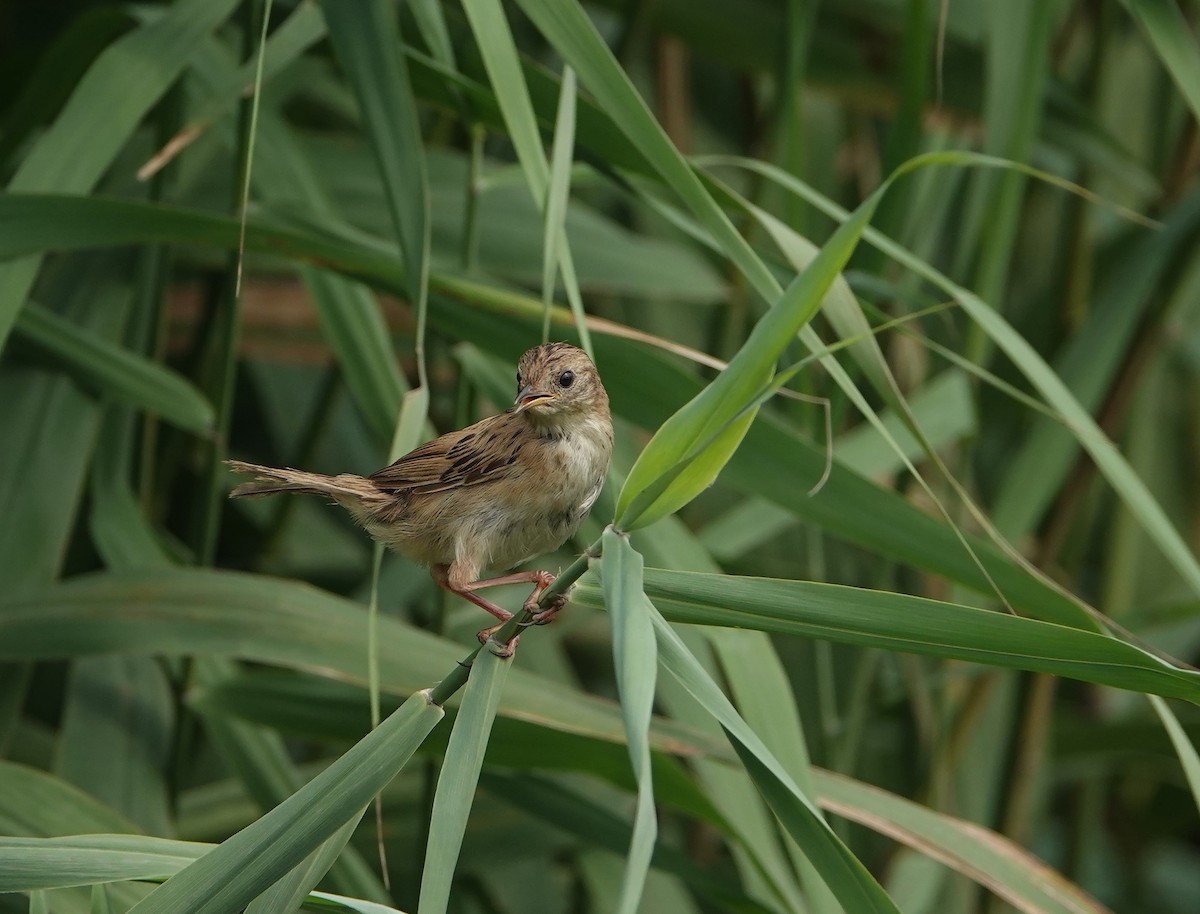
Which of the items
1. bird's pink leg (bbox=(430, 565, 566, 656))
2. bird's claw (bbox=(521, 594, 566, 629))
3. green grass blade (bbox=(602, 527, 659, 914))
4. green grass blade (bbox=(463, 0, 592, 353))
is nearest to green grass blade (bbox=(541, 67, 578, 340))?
green grass blade (bbox=(463, 0, 592, 353))

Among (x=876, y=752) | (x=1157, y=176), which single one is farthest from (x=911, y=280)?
(x=876, y=752)

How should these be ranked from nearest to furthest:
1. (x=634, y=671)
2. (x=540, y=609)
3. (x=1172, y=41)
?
(x=634, y=671) < (x=540, y=609) < (x=1172, y=41)

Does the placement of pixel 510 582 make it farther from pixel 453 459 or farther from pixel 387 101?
pixel 387 101

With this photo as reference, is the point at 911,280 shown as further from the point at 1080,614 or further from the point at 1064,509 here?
the point at 1080,614

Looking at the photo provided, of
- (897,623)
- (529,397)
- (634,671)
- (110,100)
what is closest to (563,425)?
(529,397)

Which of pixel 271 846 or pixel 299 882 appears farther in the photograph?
pixel 299 882

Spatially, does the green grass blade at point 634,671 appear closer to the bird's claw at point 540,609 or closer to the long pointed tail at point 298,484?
the bird's claw at point 540,609

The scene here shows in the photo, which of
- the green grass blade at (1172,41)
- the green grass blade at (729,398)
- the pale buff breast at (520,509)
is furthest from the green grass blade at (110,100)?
the green grass blade at (1172,41)

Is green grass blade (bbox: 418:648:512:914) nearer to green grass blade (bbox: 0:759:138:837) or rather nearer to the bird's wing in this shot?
the bird's wing
